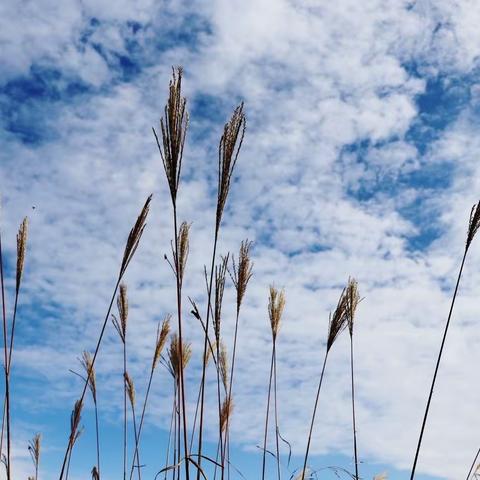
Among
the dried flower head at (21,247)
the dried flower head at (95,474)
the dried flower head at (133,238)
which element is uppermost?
the dried flower head at (21,247)

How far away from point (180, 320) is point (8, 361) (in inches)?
64.7

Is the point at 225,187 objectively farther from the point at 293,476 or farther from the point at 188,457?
the point at 293,476

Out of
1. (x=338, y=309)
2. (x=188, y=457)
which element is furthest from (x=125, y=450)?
(x=188, y=457)

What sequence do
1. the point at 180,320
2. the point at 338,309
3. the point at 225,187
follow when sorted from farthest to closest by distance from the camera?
the point at 338,309
the point at 225,187
the point at 180,320

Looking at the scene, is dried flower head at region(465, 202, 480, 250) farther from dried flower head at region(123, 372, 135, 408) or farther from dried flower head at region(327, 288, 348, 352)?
dried flower head at region(123, 372, 135, 408)

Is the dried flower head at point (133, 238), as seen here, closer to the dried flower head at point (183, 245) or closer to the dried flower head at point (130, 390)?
the dried flower head at point (183, 245)

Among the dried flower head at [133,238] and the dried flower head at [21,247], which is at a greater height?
the dried flower head at [21,247]

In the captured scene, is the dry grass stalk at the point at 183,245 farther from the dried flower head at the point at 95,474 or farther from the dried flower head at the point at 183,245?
the dried flower head at the point at 95,474

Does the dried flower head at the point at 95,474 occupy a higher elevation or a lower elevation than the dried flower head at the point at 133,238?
lower

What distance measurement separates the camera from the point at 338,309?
14.4 feet

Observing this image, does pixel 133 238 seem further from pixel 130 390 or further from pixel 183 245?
pixel 130 390

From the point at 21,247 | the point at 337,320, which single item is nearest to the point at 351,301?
the point at 337,320

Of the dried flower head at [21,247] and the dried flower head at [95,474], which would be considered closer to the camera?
the dried flower head at [21,247]

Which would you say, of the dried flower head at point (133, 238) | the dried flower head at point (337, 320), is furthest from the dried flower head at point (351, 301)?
the dried flower head at point (133, 238)
